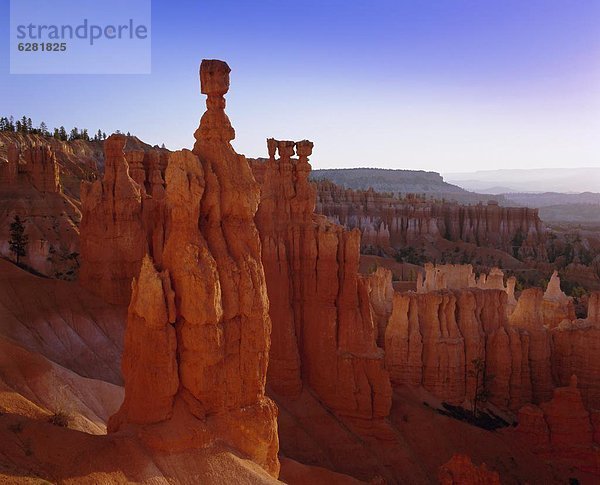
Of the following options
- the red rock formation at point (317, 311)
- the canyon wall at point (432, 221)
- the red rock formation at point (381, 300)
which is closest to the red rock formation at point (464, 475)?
the red rock formation at point (317, 311)

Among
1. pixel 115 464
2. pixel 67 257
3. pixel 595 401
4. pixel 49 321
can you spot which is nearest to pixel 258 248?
pixel 115 464

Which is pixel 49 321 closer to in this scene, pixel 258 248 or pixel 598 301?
pixel 258 248

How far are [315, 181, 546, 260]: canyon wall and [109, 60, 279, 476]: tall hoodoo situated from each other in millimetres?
65172

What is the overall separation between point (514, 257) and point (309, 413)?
63.3 m

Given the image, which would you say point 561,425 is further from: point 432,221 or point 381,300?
point 432,221

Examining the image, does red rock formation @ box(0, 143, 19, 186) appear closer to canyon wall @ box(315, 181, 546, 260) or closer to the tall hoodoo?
the tall hoodoo

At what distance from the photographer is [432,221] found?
8225 cm

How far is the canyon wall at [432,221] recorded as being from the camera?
80688 millimetres

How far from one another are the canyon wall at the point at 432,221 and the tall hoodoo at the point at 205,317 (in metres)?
65.2

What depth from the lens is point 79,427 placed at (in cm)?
1355

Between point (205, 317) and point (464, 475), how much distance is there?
33.1ft

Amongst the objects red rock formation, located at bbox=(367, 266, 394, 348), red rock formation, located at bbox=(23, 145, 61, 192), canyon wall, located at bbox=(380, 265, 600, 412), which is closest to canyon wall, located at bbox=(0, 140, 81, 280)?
red rock formation, located at bbox=(23, 145, 61, 192)

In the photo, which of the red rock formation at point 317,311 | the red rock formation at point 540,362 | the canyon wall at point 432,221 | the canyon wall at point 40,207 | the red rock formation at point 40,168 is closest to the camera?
the red rock formation at point 317,311

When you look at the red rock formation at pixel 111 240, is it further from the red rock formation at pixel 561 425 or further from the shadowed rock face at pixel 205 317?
the red rock formation at pixel 561 425
